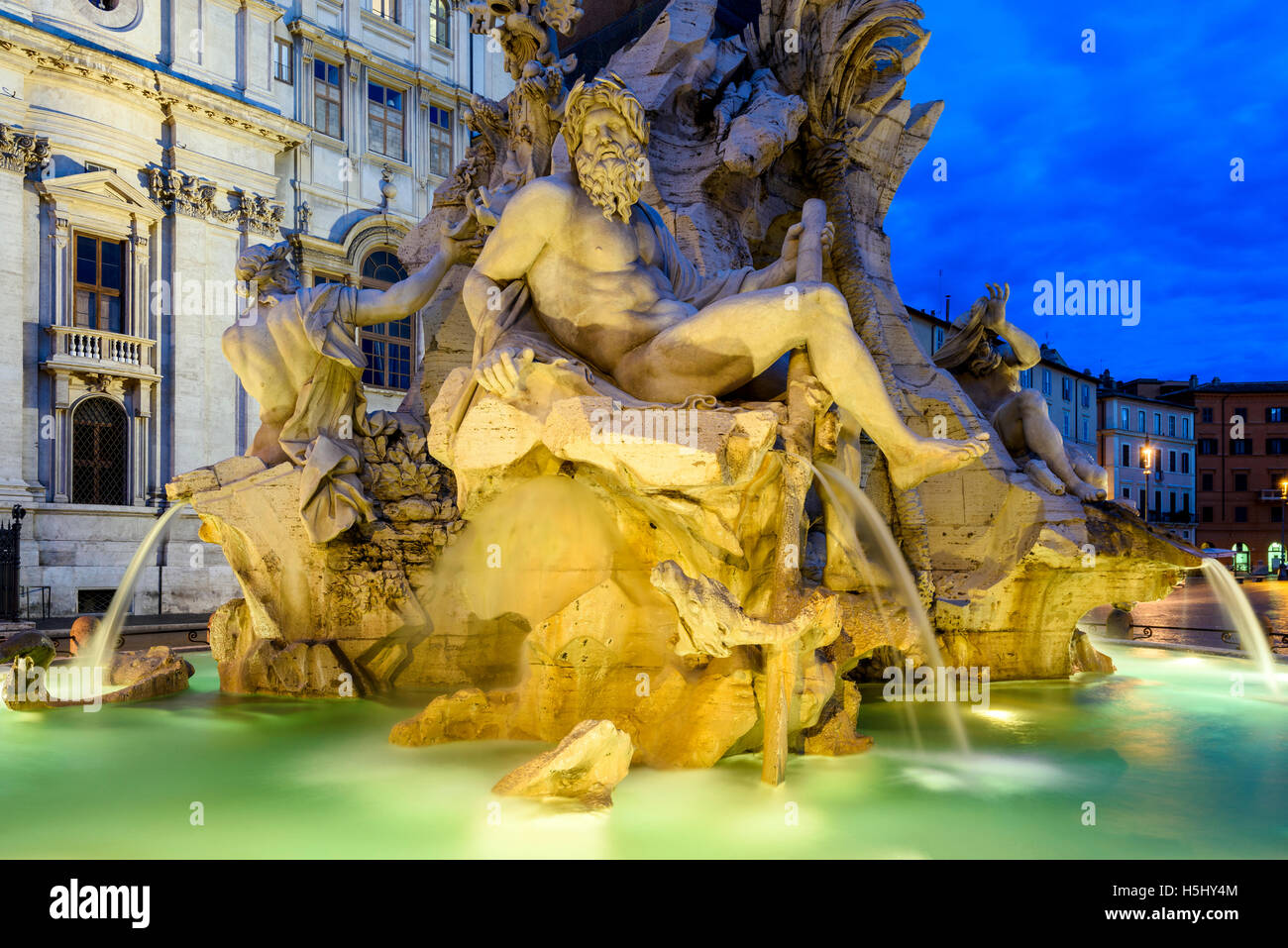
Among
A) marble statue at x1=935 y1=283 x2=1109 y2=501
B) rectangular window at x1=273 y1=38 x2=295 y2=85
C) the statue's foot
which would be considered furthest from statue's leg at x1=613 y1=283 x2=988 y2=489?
rectangular window at x1=273 y1=38 x2=295 y2=85

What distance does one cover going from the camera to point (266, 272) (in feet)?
21.2

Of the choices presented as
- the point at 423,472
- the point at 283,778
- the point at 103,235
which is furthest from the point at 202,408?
the point at 283,778

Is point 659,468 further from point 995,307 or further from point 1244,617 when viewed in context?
point 1244,617

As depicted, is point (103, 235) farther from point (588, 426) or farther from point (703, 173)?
point (588, 426)

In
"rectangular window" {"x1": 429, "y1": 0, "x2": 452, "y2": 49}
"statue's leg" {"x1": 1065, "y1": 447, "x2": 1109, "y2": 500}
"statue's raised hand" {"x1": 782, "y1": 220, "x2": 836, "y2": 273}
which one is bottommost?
"statue's leg" {"x1": 1065, "y1": 447, "x2": 1109, "y2": 500}

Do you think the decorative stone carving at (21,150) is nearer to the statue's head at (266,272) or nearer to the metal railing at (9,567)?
the metal railing at (9,567)

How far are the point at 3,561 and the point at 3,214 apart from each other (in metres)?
6.19

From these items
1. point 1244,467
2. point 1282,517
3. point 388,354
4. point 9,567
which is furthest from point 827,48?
point 1244,467

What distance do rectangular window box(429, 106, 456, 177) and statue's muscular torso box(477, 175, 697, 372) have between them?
73.0 feet

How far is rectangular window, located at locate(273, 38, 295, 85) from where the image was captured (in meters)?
22.0

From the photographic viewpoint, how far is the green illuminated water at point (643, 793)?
330 cm

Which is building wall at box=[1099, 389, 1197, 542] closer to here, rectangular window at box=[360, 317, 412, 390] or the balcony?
rectangular window at box=[360, 317, 412, 390]

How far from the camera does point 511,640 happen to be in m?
6.28
